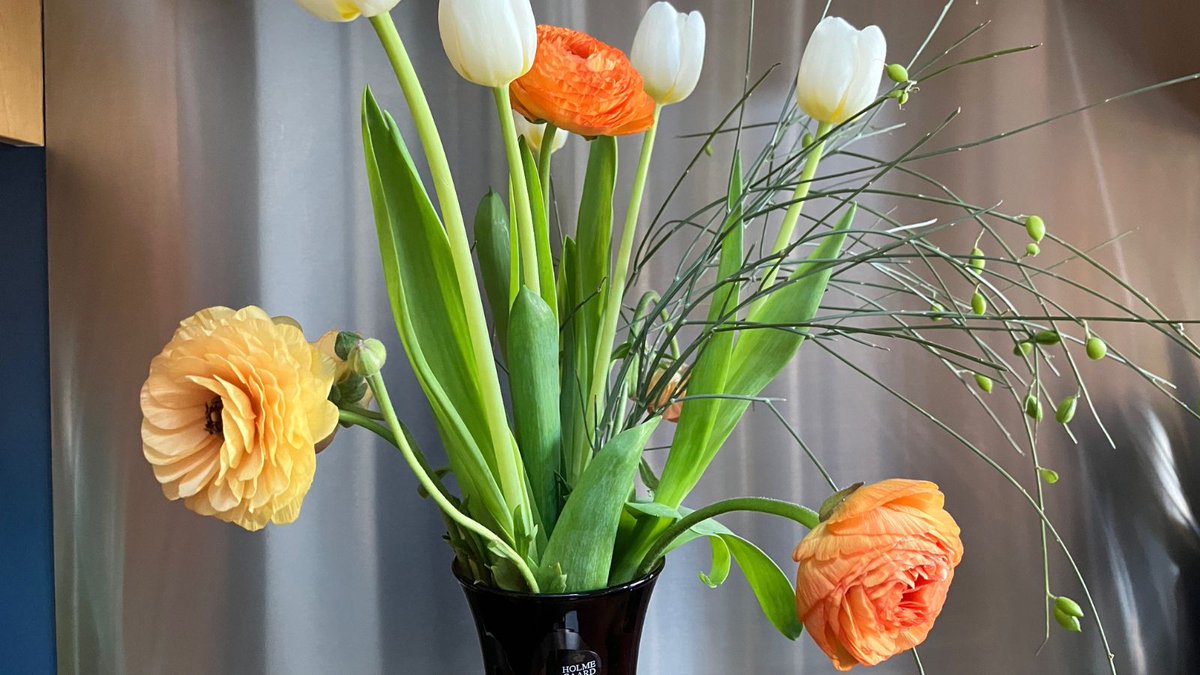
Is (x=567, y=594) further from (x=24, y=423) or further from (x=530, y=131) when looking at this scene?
(x=24, y=423)

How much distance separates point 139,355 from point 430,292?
551 mm

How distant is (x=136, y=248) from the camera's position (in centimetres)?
88

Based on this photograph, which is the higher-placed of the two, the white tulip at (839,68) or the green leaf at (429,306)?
the white tulip at (839,68)

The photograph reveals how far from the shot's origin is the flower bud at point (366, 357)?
1.28 feet

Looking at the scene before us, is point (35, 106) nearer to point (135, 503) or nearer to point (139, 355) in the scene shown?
point (139, 355)

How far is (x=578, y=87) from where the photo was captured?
0.45 metres

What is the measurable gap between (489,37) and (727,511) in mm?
271

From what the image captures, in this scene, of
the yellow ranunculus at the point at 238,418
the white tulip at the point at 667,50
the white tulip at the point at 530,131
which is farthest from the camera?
the white tulip at the point at 530,131

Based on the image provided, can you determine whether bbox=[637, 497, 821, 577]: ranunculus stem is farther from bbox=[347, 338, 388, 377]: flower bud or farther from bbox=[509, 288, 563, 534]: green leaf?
bbox=[347, 338, 388, 377]: flower bud

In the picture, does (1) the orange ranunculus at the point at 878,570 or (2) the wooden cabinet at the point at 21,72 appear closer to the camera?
(1) the orange ranunculus at the point at 878,570

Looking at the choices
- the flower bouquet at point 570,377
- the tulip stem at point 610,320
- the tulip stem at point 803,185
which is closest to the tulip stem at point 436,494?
the flower bouquet at point 570,377

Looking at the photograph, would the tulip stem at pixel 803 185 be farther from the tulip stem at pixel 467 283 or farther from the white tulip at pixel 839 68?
the tulip stem at pixel 467 283

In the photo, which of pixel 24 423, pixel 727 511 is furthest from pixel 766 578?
pixel 24 423

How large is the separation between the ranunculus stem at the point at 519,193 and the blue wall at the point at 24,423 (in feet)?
2.18
